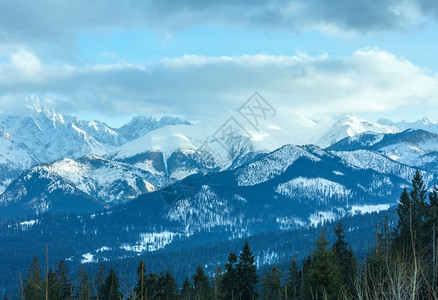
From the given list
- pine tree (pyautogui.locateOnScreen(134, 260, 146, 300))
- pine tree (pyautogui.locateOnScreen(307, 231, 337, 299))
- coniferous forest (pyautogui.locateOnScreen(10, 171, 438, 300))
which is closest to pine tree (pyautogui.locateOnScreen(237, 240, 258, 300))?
coniferous forest (pyautogui.locateOnScreen(10, 171, 438, 300))

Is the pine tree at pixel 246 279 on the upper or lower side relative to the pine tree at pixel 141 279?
lower

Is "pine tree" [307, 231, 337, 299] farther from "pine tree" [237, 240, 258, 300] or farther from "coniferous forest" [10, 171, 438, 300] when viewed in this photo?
"pine tree" [237, 240, 258, 300]

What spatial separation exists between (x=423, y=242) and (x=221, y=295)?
23.2 meters

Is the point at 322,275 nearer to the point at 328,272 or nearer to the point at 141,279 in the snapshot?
the point at 328,272

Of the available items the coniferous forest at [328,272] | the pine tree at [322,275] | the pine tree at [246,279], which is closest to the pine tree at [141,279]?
the coniferous forest at [328,272]

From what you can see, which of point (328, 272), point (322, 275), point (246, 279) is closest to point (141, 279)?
point (322, 275)

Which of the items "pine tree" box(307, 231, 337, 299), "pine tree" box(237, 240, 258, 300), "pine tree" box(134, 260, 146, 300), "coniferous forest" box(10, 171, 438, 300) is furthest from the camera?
"pine tree" box(237, 240, 258, 300)

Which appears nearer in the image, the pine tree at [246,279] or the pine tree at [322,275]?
the pine tree at [322,275]

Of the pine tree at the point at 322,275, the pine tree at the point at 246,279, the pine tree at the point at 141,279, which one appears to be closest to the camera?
the pine tree at the point at 141,279

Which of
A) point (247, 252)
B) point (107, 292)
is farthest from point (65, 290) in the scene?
point (247, 252)

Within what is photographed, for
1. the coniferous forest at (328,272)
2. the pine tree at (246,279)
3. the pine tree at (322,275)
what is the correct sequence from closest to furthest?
1. the coniferous forest at (328,272)
2. the pine tree at (322,275)
3. the pine tree at (246,279)

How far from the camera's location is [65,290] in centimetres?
9169

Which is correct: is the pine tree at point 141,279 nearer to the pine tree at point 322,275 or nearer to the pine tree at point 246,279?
the pine tree at point 246,279

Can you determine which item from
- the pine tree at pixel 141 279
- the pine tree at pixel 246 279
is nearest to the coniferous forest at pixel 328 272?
the pine tree at pixel 246 279
